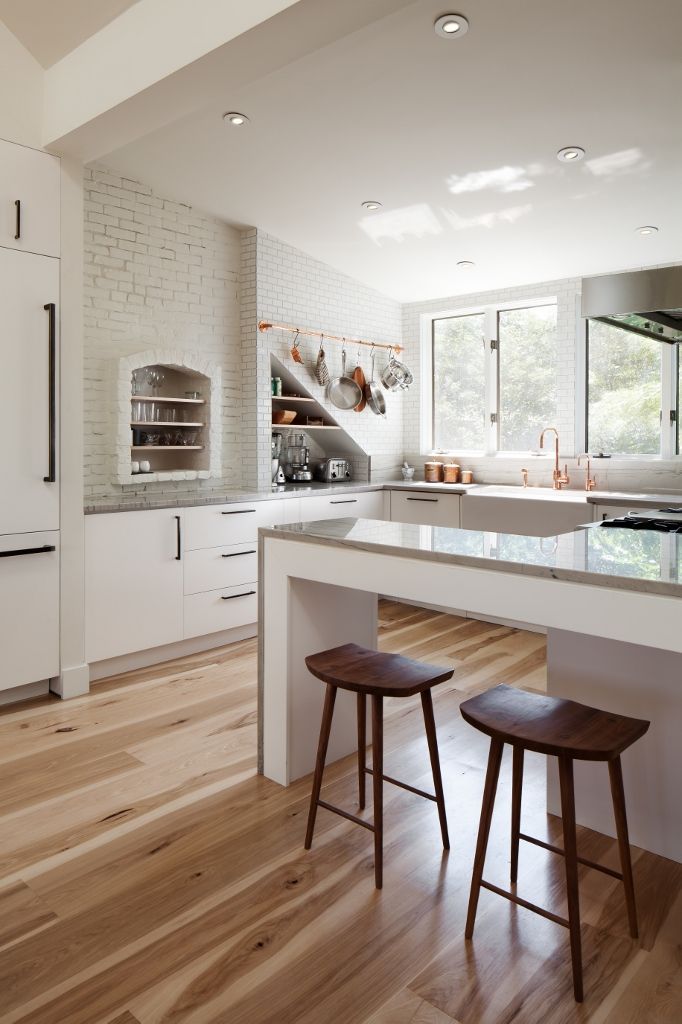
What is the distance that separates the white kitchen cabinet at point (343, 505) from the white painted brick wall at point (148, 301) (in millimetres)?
585

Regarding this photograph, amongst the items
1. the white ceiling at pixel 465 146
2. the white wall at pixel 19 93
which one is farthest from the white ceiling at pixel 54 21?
the white ceiling at pixel 465 146

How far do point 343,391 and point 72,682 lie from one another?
3.29m

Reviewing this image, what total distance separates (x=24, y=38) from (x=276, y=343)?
2430 millimetres

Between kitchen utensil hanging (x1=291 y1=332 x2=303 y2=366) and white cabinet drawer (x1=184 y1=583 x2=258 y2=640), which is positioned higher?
kitchen utensil hanging (x1=291 y1=332 x2=303 y2=366)

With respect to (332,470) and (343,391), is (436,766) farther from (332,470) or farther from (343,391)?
(343,391)

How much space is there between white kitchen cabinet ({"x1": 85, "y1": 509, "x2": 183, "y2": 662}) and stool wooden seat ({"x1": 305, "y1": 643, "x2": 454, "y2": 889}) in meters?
1.91

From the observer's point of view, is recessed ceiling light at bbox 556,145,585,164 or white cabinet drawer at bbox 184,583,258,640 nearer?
recessed ceiling light at bbox 556,145,585,164

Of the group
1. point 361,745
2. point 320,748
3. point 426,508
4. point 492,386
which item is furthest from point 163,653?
point 492,386

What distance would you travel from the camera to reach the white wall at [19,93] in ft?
10.9

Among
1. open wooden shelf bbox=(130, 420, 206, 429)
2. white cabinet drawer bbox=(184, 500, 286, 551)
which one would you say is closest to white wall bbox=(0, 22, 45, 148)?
open wooden shelf bbox=(130, 420, 206, 429)

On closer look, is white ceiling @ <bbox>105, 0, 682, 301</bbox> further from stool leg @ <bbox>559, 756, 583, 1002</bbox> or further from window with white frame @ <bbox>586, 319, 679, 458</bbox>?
stool leg @ <bbox>559, 756, 583, 1002</bbox>

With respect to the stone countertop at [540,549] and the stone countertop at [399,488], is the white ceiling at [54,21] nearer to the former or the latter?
the stone countertop at [399,488]

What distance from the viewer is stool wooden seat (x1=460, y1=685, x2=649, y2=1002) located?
5.48ft

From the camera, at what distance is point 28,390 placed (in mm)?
3439
